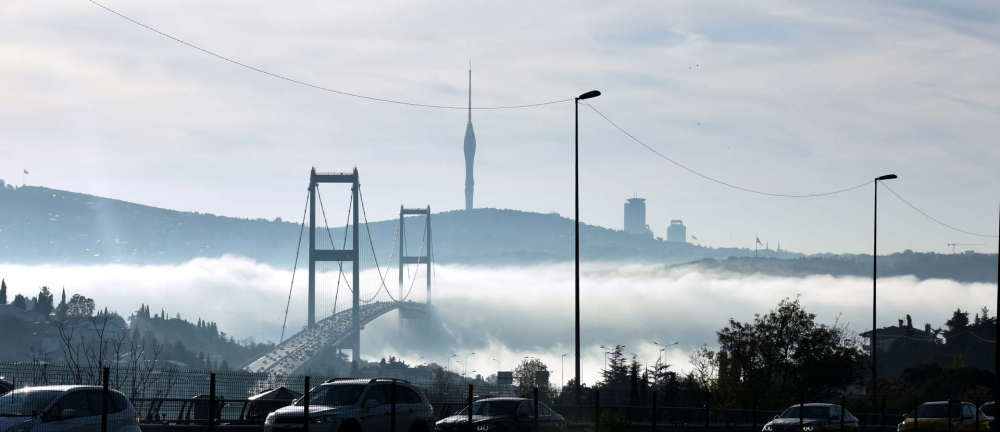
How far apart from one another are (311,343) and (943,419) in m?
132

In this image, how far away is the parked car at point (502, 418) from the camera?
92.5ft

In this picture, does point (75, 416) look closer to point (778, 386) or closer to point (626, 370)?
point (778, 386)

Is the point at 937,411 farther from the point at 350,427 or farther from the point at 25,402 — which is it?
the point at 25,402

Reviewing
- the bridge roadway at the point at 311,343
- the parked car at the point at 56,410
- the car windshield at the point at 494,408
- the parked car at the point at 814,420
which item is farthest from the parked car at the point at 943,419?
the bridge roadway at the point at 311,343

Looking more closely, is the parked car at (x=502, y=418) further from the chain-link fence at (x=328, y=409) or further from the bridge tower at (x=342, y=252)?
the bridge tower at (x=342, y=252)

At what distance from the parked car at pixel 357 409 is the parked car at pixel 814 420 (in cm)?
1277

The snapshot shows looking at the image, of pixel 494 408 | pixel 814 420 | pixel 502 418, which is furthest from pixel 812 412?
pixel 502 418

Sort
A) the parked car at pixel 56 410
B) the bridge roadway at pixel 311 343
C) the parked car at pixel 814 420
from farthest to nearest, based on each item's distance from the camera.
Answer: the bridge roadway at pixel 311 343 → the parked car at pixel 814 420 → the parked car at pixel 56 410

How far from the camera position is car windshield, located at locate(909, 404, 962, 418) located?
128ft

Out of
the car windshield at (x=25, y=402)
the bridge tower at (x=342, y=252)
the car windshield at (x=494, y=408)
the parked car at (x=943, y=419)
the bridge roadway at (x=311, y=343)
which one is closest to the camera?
the car windshield at (x=25, y=402)

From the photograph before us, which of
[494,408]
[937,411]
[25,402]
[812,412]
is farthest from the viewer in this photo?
[937,411]

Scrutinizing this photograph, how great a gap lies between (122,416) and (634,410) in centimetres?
2968

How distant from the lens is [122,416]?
2139 centimetres

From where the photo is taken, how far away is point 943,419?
125 ft
